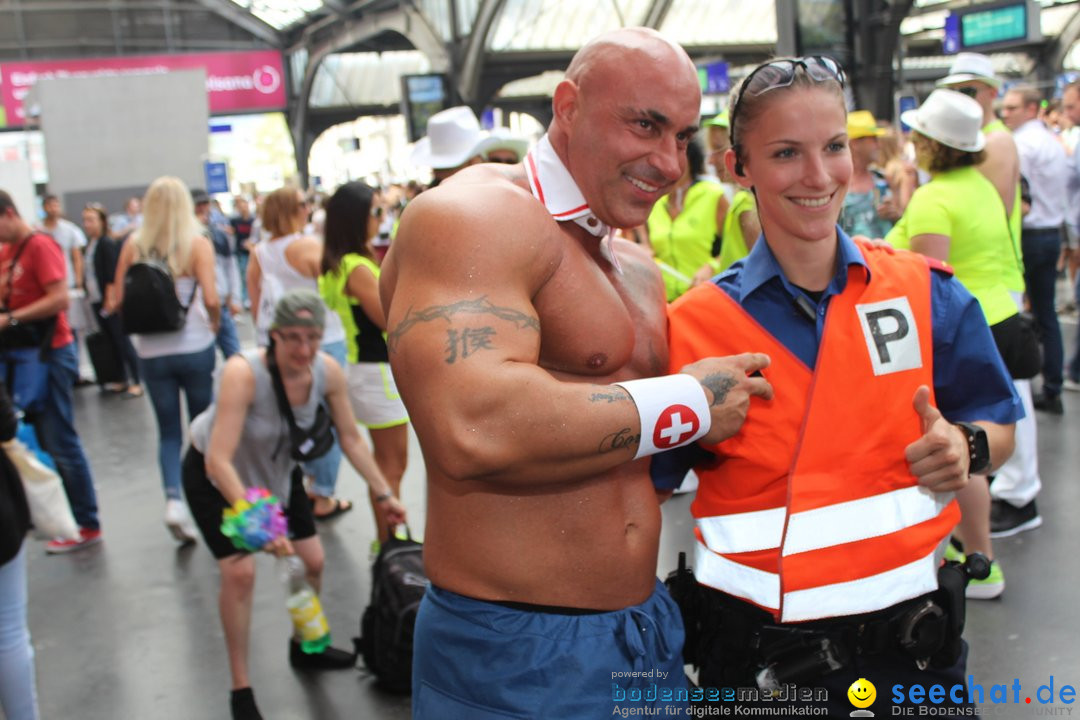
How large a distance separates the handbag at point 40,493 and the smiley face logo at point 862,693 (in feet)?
8.12

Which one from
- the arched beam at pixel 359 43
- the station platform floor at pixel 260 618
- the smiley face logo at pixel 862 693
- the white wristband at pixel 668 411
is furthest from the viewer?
the arched beam at pixel 359 43

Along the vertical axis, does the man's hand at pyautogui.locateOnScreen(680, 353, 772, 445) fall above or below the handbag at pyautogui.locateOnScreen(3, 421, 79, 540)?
above

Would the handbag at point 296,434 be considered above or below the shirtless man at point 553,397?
below

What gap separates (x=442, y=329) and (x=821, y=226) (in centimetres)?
83

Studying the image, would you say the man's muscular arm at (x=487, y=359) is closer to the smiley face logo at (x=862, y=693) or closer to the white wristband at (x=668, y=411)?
the white wristband at (x=668, y=411)

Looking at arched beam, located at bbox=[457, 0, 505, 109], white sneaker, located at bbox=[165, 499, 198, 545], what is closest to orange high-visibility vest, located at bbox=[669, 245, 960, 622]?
white sneaker, located at bbox=[165, 499, 198, 545]

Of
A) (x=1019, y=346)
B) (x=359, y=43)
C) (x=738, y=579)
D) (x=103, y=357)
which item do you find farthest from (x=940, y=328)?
(x=359, y=43)

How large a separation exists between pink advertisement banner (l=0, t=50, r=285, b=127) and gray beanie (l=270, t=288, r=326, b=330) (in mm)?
31204

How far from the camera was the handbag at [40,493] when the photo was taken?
3.22 m

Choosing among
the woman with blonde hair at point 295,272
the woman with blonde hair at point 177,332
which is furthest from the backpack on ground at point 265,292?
the woman with blonde hair at point 177,332

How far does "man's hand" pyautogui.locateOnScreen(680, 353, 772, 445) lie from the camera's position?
70.6 inches

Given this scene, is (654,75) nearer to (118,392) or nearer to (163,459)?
(163,459)

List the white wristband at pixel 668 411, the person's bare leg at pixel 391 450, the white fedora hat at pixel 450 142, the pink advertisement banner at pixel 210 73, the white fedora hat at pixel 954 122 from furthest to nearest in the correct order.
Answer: the pink advertisement banner at pixel 210 73 < the white fedora hat at pixel 450 142 < the person's bare leg at pixel 391 450 < the white fedora hat at pixel 954 122 < the white wristband at pixel 668 411

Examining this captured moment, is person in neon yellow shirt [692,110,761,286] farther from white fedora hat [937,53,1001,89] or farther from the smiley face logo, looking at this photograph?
the smiley face logo
